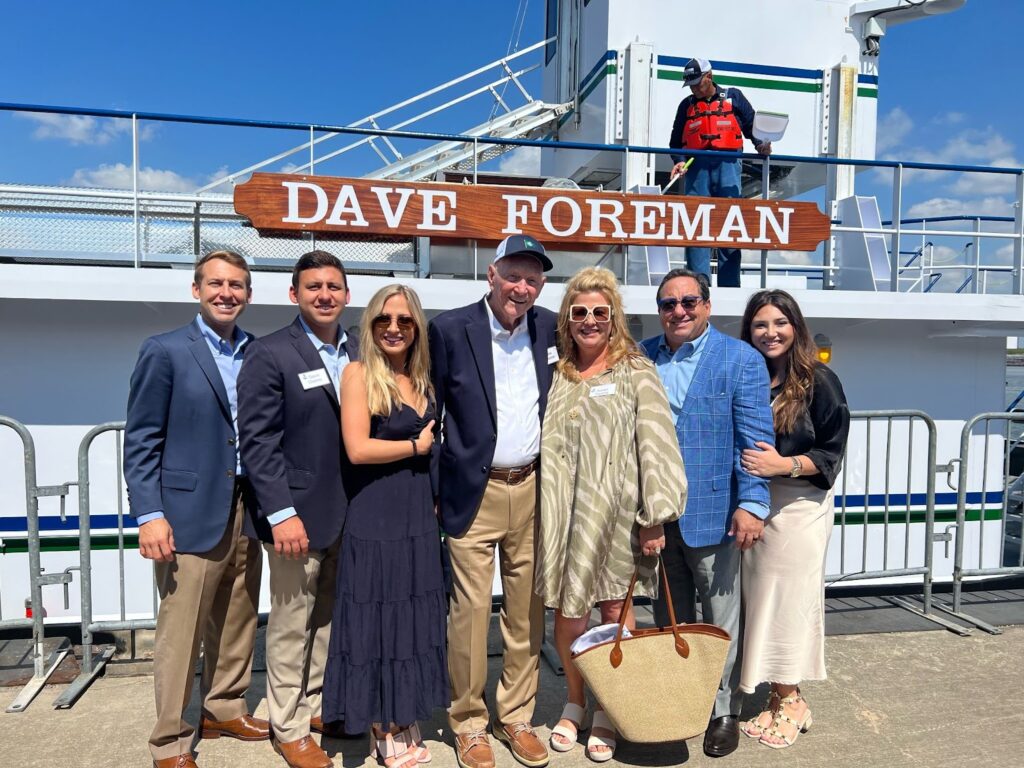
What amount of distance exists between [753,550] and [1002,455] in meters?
4.59

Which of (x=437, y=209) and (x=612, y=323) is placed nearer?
(x=612, y=323)

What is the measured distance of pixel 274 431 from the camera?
2.66 m

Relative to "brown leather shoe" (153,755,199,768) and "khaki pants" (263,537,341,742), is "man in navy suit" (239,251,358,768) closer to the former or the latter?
"khaki pants" (263,537,341,742)

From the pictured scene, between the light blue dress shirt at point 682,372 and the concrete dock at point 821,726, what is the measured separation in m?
1.18

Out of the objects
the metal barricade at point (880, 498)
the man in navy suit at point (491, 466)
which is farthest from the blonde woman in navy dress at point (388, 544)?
the metal barricade at point (880, 498)

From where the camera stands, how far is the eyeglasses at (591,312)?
2746 mm

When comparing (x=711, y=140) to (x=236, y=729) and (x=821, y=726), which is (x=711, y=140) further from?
(x=236, y=729)

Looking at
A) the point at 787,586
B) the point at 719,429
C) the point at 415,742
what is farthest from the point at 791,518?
the point at 415,742

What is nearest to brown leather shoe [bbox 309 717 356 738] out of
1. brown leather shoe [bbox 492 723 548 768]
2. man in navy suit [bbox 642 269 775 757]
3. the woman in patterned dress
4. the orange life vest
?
brown leather shoe [bbox 492 723 548 768]

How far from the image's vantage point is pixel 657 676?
2.69m

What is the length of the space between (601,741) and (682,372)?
5.51 ft

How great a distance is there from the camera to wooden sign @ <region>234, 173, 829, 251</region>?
473 cm

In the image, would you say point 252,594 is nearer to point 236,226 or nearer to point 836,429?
point 836,429

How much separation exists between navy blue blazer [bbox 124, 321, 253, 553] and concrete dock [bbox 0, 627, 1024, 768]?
114 cm
